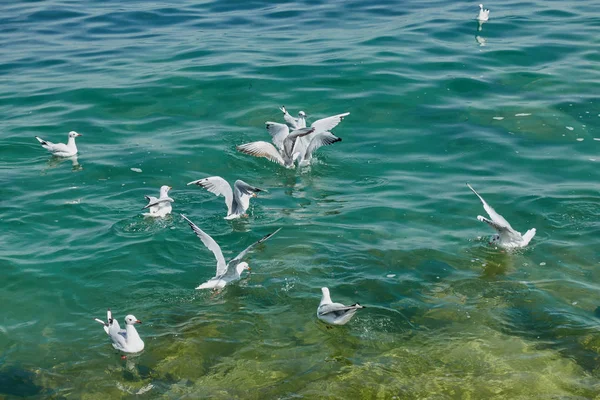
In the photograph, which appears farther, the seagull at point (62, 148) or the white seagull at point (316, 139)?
the seagull at point (62, 148)

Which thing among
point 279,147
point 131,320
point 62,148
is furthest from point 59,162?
point 131,320

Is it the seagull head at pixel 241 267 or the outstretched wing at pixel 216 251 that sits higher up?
the outstretched wing at pixel 216 251

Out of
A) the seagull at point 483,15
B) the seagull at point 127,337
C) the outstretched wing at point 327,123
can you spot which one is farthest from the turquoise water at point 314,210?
the outstretched wing at point 327,123

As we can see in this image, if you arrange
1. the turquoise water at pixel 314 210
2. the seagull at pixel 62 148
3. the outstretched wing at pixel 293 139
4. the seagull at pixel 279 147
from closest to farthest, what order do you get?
the turquoise water at pixel 314 210 < the outstretched wing at pixel 293 139 < the seagull at pixel 279 147 < the seagull at pixel 62 148

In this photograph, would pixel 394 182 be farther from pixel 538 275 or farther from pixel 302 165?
pixel 538 275

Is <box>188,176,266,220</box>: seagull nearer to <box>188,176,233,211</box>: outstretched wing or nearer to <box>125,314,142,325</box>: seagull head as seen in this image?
<box>188,176,233,211</box>: outstretched wing

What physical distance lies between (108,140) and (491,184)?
33.4 ft

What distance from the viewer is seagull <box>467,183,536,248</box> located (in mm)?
14703

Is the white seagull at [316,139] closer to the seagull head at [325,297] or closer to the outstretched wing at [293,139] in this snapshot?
the outstretched wing at [293,139]

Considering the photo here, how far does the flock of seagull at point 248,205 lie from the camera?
12.3 m

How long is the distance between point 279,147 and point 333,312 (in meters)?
8.32

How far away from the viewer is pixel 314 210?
1764cm

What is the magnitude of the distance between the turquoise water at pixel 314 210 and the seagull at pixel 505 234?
30 cm

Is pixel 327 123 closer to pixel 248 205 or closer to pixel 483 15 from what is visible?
pixel 248 205
